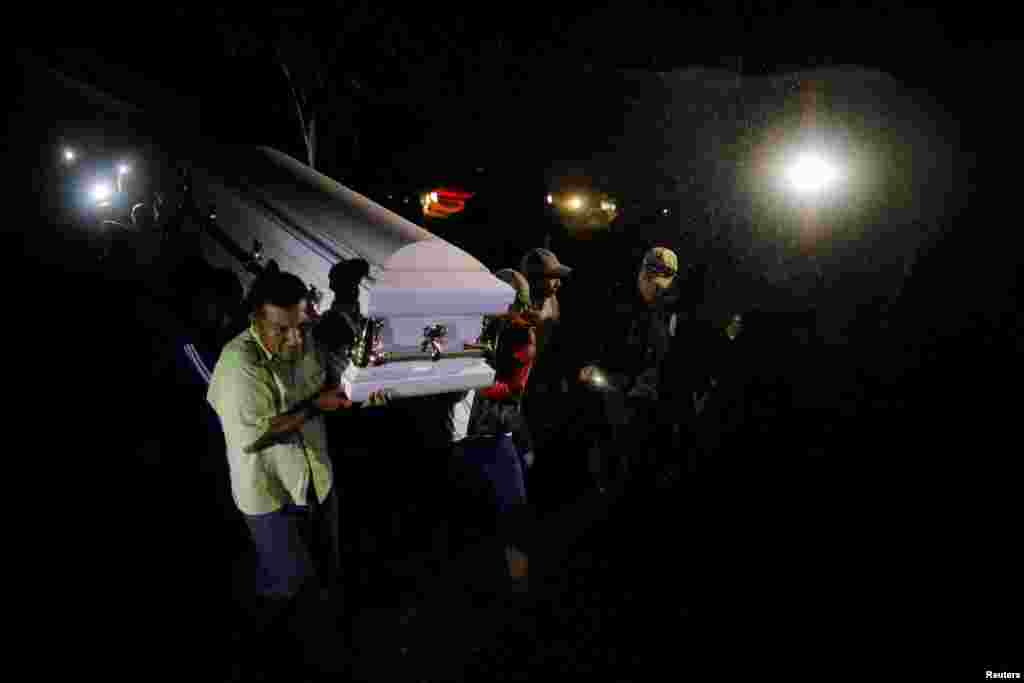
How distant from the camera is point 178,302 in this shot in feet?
14.1

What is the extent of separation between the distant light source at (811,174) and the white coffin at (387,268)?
5876mm

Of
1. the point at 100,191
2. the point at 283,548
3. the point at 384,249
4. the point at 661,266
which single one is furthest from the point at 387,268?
the point at 100,191

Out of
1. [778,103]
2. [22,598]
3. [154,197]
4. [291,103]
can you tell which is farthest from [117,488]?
[778,103]

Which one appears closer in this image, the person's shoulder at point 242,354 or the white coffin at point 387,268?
the person's shoulder at point 242,354

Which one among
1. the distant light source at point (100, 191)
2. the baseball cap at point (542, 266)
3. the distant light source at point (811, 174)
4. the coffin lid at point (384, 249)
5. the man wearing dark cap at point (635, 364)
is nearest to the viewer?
the coffin lid at point (384, 249)

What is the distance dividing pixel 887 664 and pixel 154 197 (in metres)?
6.51

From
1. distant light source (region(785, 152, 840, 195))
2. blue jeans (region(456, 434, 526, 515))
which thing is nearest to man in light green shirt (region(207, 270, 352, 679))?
blue jeans (region(456, 434, 526, 515))

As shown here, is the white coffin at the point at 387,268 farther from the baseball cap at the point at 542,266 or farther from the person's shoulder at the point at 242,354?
the person's shoulder at the point at 242,354

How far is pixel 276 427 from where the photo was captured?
6.53 feet

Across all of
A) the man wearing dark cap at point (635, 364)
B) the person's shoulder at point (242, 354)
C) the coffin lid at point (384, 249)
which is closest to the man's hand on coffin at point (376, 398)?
the coffin lid at point (384, 249)

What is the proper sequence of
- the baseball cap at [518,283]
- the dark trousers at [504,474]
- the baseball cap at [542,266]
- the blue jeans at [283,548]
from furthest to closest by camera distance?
1. the baseball cap at [542,266]
2. the baseball cap at [518,283]
3. the dark trousers at [504,474]
4. the blue jeans at [283,548]

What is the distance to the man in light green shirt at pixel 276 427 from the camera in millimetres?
1969

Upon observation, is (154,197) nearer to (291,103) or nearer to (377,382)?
(291,103)

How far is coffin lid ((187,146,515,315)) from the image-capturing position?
2.74 meters
